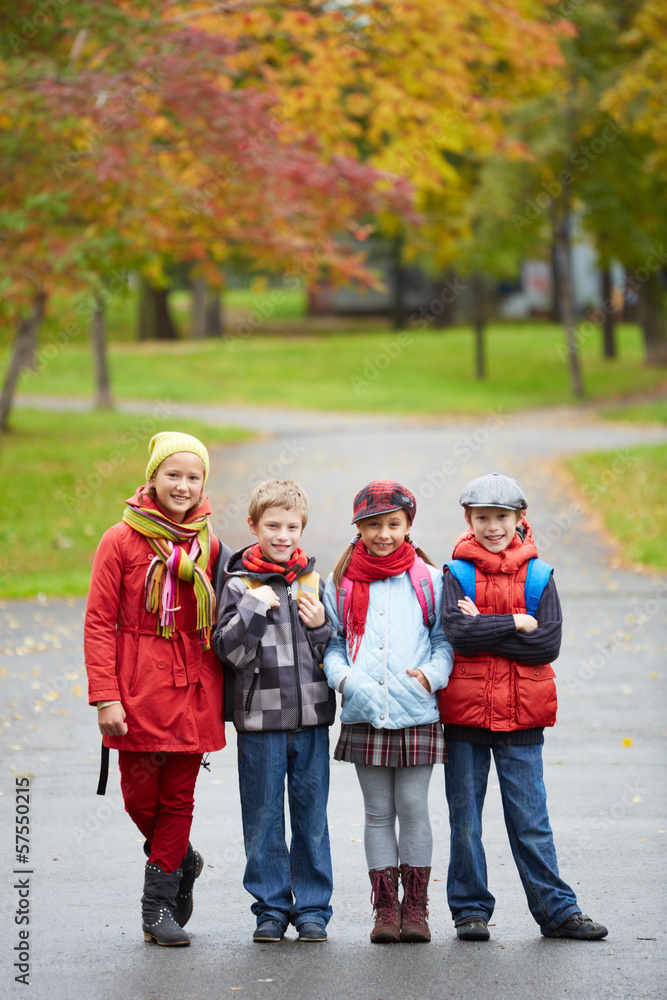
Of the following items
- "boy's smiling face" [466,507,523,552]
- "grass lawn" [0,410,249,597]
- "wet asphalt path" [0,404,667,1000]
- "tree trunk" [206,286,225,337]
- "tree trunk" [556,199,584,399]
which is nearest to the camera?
"wet asphalt path" [0,404,667,1000]

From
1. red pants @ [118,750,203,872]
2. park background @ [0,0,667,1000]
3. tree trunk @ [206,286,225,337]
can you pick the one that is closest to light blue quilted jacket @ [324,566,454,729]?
red pants @ [118,750,203,872]

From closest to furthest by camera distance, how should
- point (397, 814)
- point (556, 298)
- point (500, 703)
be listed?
point (500, 703) < point (397, 814) < point (556, 298)

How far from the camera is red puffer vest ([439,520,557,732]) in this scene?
3895 millimetres

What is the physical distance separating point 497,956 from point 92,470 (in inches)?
455

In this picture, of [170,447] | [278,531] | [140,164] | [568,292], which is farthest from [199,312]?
[278,531]

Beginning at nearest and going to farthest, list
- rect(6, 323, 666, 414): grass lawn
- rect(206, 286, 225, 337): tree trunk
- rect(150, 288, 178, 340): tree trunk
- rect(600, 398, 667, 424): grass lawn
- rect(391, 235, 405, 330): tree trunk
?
rect(600, 398, 667, 424): grass lawn
rect(6, 323, 666, 414): grass lawn
rect(391, 235, 405, 330): tree trunk
rect(150, 288, 178, 340): tree trunk
rect(206, 286, 225, 337): tree trunk

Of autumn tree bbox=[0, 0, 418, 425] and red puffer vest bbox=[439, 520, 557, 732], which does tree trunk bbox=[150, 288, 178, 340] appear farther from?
red puffer vest bbox=[439, 520, 557, 732]

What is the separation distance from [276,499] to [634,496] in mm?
9645

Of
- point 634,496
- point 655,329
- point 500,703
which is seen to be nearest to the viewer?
point 500,703

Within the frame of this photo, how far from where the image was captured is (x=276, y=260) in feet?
45.7

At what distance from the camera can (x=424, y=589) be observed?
4.05 metres

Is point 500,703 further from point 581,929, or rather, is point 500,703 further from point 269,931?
point 269,931

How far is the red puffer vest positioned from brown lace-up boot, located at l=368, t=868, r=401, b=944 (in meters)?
0.55

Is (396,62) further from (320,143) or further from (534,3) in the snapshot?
(534,3)
